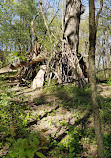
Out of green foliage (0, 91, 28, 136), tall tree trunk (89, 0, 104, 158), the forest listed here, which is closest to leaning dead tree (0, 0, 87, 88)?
the forest

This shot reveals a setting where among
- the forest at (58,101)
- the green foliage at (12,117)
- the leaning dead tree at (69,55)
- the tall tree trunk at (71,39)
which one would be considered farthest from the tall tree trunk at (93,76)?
the tall tree trunk at (71,39)

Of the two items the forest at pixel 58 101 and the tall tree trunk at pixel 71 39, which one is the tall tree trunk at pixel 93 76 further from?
the tall tree trunk at pixel 71 39

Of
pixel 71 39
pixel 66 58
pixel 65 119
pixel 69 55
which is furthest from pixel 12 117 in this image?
pixel 71 39

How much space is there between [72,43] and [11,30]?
12.5m

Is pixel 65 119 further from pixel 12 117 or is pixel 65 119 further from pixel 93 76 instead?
pixel 93 76

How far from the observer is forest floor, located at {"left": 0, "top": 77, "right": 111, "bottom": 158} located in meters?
2.42

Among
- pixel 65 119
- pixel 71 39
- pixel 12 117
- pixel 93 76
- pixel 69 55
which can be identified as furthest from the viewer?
pixel 71 39

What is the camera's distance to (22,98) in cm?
450

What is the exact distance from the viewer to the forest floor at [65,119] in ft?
7.95

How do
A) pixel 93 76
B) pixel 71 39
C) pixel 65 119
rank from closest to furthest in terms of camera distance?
1. pixel 93 76
2. pixel 65 119
3. pixel 71 39

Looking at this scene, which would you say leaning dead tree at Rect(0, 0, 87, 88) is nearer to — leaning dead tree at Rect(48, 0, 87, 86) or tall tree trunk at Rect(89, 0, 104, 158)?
leaning dead tree at Rect(48, 0, 87, 86)

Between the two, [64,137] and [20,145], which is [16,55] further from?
[64,137]

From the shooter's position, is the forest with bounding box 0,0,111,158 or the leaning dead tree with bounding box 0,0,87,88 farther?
the leaning dead tree with bounding box 0,0,87,88

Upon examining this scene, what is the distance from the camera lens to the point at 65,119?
3.38 metres
